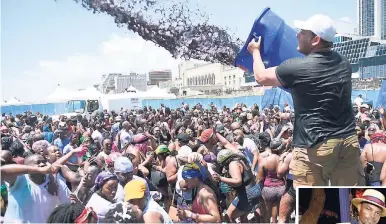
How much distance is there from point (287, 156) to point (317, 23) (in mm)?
2526

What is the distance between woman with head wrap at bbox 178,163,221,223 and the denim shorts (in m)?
0.73

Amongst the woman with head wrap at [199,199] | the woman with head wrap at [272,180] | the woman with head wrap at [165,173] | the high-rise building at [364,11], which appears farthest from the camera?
the high-rise building at [364,11]

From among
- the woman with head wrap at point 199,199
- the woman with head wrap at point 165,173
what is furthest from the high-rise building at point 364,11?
the woman with head wrap at point 199,199

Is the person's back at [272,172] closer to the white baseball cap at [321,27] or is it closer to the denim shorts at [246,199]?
the denim shorts at [246,199]

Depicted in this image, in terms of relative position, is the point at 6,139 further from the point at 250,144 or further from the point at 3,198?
the point at 250,144

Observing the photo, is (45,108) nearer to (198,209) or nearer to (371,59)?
(198,209)

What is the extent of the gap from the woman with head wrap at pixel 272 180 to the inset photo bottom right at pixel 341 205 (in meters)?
2.26

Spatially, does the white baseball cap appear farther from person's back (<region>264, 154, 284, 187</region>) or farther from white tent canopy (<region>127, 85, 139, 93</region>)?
white tent canopy (<region>127, 85, 139, 93</region>)

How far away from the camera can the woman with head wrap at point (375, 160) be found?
4.39 meters

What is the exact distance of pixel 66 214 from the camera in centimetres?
263

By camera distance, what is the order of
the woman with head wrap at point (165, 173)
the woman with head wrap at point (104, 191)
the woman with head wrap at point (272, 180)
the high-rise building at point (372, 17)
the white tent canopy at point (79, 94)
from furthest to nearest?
the white tent canopy at point (79, 94) → the high-rise building at point (372, 17) → the woman with head wrap at point (165, 173) → the woman with head wrap at point (272, 180) → the woman with head wrap at point (104, 191)

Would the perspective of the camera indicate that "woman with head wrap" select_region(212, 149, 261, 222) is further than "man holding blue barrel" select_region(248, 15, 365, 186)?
Yes

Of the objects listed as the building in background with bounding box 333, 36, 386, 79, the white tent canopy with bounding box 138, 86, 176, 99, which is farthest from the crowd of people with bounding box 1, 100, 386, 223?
the building in background with bounding box 333, 36, 386, 79

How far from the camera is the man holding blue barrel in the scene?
7.68 feet
